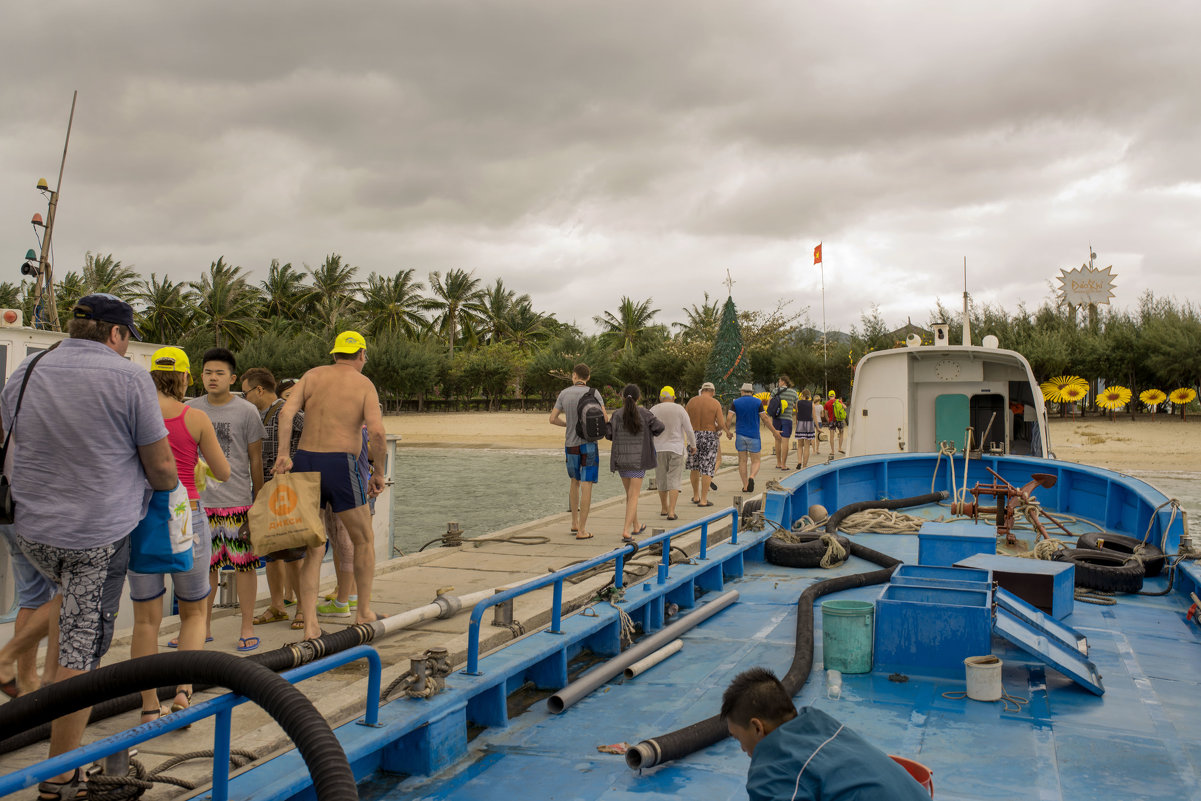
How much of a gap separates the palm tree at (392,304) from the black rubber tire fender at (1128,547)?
59061 millimetres

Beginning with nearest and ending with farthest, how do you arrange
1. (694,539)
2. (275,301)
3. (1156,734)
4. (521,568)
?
(1156,734)
(521,568)
(694,539)
(275,301)

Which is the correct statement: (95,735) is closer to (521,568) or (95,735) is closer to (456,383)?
(521,568)

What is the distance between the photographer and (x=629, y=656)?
5785mm

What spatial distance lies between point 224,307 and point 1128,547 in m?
58.6

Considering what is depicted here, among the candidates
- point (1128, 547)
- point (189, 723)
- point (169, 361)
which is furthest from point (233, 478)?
point (1128, 547)

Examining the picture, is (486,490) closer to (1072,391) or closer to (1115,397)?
(1072,391)

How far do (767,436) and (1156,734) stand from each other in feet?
123

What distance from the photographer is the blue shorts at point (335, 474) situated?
5.09m

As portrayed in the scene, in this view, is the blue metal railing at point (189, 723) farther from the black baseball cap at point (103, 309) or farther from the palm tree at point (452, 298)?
the palm tree at point (452, 298)

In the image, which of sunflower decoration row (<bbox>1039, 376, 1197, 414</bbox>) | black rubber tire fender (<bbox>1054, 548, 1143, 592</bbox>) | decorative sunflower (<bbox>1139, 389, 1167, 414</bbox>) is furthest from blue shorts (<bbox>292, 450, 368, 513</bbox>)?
decorative sunflower (<bbox>1139, 389, 1167, 414</bbox>)

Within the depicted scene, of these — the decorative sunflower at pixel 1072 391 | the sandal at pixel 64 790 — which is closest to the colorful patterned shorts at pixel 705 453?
the sandal at pixel 64 790

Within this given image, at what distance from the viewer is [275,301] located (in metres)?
65.4

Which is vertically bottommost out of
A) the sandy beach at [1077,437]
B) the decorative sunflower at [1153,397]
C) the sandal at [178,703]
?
the sandy beach at [1077,437]

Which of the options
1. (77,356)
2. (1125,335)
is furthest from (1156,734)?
(1125,335)
